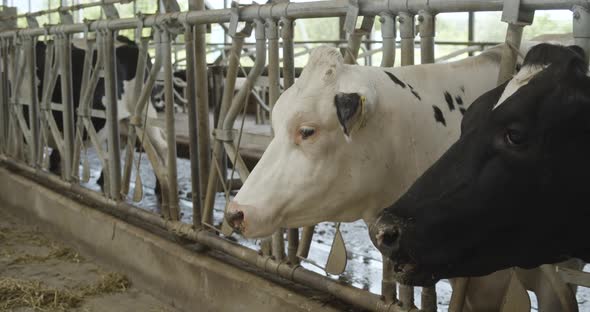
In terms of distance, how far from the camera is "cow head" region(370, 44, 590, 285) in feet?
5.70

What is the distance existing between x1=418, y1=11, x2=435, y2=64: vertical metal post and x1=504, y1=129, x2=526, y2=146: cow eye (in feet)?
2.70

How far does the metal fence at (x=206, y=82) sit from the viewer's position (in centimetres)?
255

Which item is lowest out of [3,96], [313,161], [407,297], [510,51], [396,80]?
[407,297]

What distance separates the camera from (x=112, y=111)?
450cm

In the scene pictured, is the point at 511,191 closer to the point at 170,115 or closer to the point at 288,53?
the point at 288,53

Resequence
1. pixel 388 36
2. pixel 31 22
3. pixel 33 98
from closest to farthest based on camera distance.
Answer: pixel 388 36 → pixel 33 98 → pixel 31 22

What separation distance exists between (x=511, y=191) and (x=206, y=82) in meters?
2.21

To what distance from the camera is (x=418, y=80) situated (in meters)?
2.50

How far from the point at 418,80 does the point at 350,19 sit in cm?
35

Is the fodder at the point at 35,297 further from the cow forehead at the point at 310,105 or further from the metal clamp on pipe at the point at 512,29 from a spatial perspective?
the metal clamp on pipe at the point at 512,29

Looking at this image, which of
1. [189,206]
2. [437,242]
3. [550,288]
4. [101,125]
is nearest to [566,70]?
[437,242]

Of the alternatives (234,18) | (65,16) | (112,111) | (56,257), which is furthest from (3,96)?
(234,18)

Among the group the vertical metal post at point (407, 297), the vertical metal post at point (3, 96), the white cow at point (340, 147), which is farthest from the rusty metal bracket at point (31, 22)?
the vertical metal post at point (407, 297)

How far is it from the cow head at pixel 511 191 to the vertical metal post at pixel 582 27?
0.39ft
